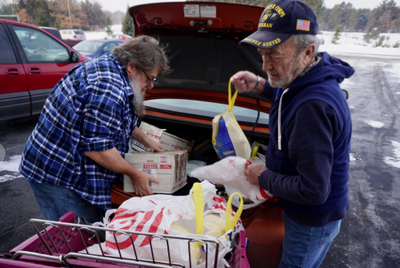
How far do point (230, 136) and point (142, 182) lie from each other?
653 millimetres

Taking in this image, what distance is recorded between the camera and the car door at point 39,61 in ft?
14.1

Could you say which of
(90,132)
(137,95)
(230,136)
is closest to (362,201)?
(230,136)

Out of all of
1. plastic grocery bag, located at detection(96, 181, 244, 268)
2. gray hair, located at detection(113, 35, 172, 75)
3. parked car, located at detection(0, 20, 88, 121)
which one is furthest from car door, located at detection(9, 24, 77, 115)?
plastic grocery bag, located at detection(96, 181, 244, 268)

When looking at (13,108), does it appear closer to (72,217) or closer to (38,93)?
(38,93)

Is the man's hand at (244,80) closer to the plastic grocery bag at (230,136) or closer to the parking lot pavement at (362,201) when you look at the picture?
the plastic grocery bag at (230,136)

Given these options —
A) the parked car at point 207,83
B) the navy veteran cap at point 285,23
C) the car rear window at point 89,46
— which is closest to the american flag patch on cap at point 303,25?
the navy veteran cap at point 285,23

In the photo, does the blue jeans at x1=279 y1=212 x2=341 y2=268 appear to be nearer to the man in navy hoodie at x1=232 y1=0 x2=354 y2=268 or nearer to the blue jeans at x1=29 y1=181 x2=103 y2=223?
the man in navy hoodie at x1=232 y1=0 x2=354 y2=268

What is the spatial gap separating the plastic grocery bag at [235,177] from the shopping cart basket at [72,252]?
1.25 feet

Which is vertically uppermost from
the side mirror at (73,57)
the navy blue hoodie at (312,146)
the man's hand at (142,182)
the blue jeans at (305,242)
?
the side mirror at (73,57)

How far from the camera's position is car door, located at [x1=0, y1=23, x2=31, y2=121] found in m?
3.98

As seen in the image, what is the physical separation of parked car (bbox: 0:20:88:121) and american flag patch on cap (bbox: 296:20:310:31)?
4.51m

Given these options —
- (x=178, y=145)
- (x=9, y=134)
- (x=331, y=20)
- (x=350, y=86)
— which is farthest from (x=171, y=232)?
(x=331, y=20)

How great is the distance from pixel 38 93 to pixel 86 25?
2291 inches

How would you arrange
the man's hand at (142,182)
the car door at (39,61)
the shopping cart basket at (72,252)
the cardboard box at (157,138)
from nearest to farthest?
the shopping cart basket at (72,252) < the man's hand at (142,182) < the cardboard box at (157,138) < the car door at (39,61)
